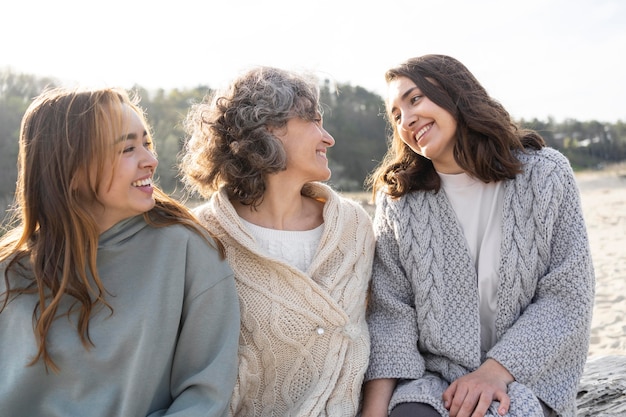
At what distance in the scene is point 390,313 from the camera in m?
2.62

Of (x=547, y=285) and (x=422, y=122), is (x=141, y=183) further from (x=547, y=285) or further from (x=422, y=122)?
(x=547, y=285)

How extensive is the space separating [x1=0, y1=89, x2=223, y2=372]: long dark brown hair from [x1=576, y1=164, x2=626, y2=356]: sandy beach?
368cm

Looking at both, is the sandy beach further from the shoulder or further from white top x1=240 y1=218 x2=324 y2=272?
white top x1=240 y1=218 x2=324 y2=272

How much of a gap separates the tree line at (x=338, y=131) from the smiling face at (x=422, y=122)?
0.37 metres

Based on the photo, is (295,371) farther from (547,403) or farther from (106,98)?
(106,98)

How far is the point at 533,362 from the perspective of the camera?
2.37 m

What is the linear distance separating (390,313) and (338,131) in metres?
20.4

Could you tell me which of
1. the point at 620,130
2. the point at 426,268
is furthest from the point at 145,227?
the point at 620,130

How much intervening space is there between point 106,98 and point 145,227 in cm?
47

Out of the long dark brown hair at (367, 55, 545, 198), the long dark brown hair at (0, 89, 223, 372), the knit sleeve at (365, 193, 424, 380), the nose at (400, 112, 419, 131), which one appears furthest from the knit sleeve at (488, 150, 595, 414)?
the long dark brown hair at (0, 89, 223, 372)

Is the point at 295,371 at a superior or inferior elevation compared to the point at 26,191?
inferior

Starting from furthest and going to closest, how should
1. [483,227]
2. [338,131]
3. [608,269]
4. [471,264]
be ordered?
[338,131], [608,269], [483,227], [471,264]

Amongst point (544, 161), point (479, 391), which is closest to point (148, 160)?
point (479, 391)

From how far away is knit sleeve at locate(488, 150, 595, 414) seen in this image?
94.3 inches
